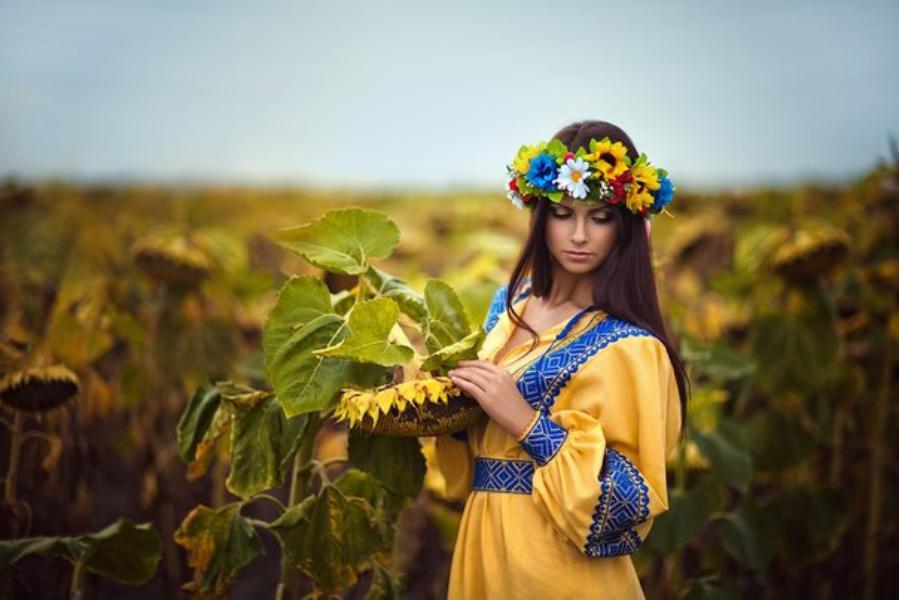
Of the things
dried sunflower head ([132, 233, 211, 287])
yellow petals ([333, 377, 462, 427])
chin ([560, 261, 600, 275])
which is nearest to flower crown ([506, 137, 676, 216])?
chin ([560, 261, 600, 275])

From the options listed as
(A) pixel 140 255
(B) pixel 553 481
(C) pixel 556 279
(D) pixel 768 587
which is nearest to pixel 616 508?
(B) pixel 553 481

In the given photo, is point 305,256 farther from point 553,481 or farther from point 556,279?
point 553,481

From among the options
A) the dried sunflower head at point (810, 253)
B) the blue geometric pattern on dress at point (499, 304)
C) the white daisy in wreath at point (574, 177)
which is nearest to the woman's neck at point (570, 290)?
the blue geometric pattern on dress at point (499, 304)

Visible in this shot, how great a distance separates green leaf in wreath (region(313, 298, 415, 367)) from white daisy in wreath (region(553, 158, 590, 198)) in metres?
0.41

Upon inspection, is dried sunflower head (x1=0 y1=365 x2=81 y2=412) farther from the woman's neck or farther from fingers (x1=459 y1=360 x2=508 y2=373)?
the woman's neck

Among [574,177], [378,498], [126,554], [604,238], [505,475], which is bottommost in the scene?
[126,554]

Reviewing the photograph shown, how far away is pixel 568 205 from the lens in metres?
1.72

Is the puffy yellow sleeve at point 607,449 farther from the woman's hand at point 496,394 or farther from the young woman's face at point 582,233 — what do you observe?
the young woman's face at point 582,233

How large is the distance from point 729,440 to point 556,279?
3.96 feet

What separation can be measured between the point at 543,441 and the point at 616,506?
180mm

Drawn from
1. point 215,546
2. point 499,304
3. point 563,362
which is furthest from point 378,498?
point 563,362

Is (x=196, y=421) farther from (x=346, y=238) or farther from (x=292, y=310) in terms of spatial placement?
(x=346, y=238)

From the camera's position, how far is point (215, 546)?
1871mm

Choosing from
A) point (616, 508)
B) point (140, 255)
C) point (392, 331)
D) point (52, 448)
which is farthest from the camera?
point (140, 255)
